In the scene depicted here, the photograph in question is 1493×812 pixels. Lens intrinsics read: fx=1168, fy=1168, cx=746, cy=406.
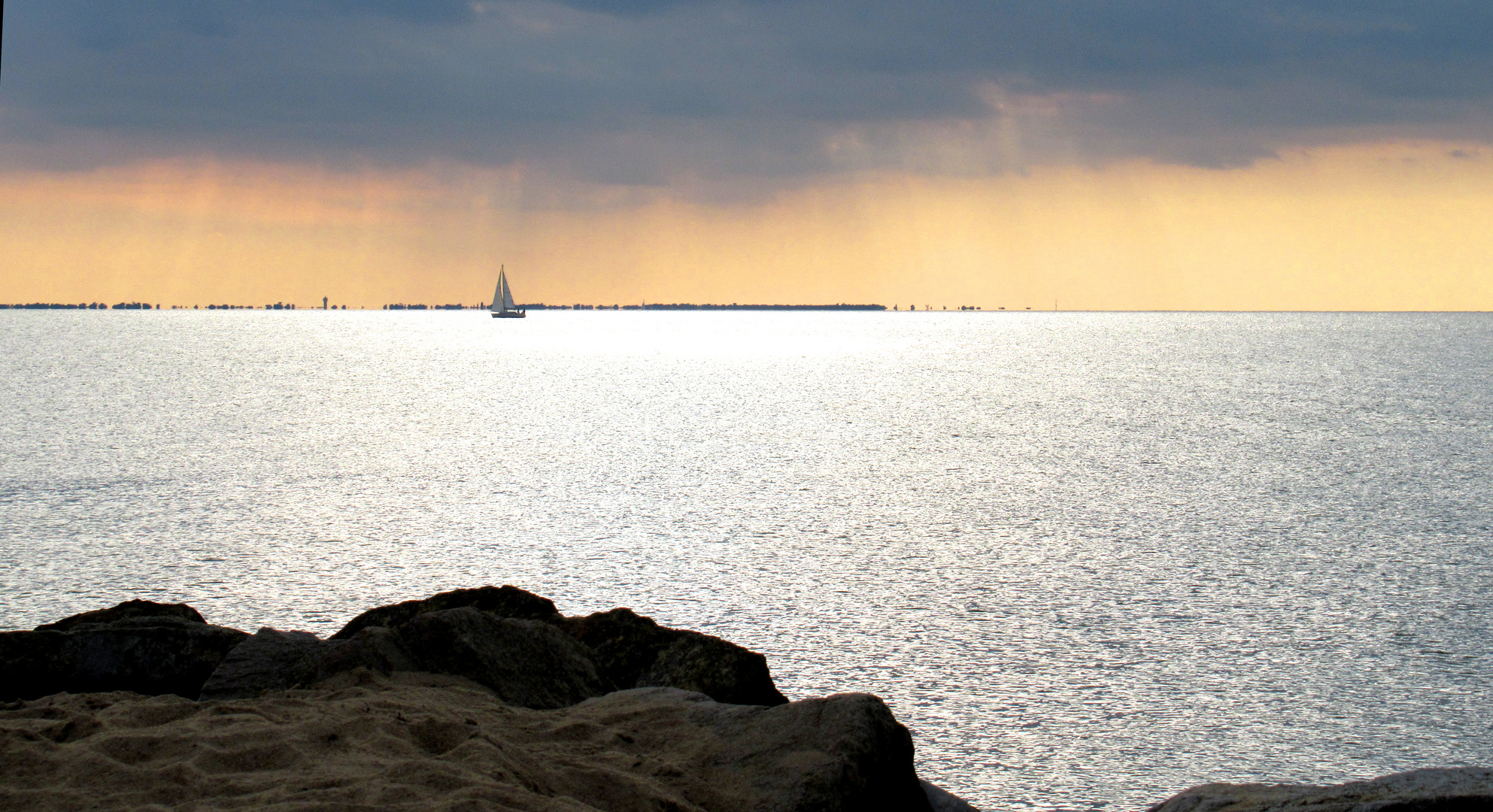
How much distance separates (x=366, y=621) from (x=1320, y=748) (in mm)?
11426

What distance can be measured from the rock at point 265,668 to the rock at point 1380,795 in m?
6.41

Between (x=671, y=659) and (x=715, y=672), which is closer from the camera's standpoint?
(x=715, y=672)

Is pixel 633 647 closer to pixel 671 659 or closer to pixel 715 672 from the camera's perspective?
pixel 671 659

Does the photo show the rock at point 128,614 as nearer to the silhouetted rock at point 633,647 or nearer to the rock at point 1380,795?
the silhouetted rock at point 633,647

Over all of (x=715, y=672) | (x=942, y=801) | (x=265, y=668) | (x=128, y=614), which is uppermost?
(x=265, y=668)

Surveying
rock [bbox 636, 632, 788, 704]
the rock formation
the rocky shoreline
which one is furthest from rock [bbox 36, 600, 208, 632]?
rock [bbox 636, 632, 788, 704]

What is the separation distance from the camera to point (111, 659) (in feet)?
31.2

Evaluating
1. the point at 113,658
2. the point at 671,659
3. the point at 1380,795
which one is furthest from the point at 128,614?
the point at 1380,795

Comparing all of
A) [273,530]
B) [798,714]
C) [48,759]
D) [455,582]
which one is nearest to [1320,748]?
[798,714]

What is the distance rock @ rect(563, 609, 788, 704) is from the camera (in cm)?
1016

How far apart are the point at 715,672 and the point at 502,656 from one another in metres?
1.89

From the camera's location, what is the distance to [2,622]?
61.9 feet

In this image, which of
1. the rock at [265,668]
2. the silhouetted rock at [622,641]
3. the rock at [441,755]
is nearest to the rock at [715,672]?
the silhouetted rock at [622,641]

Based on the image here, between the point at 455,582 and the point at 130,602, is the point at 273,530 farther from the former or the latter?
the point at 130,602
